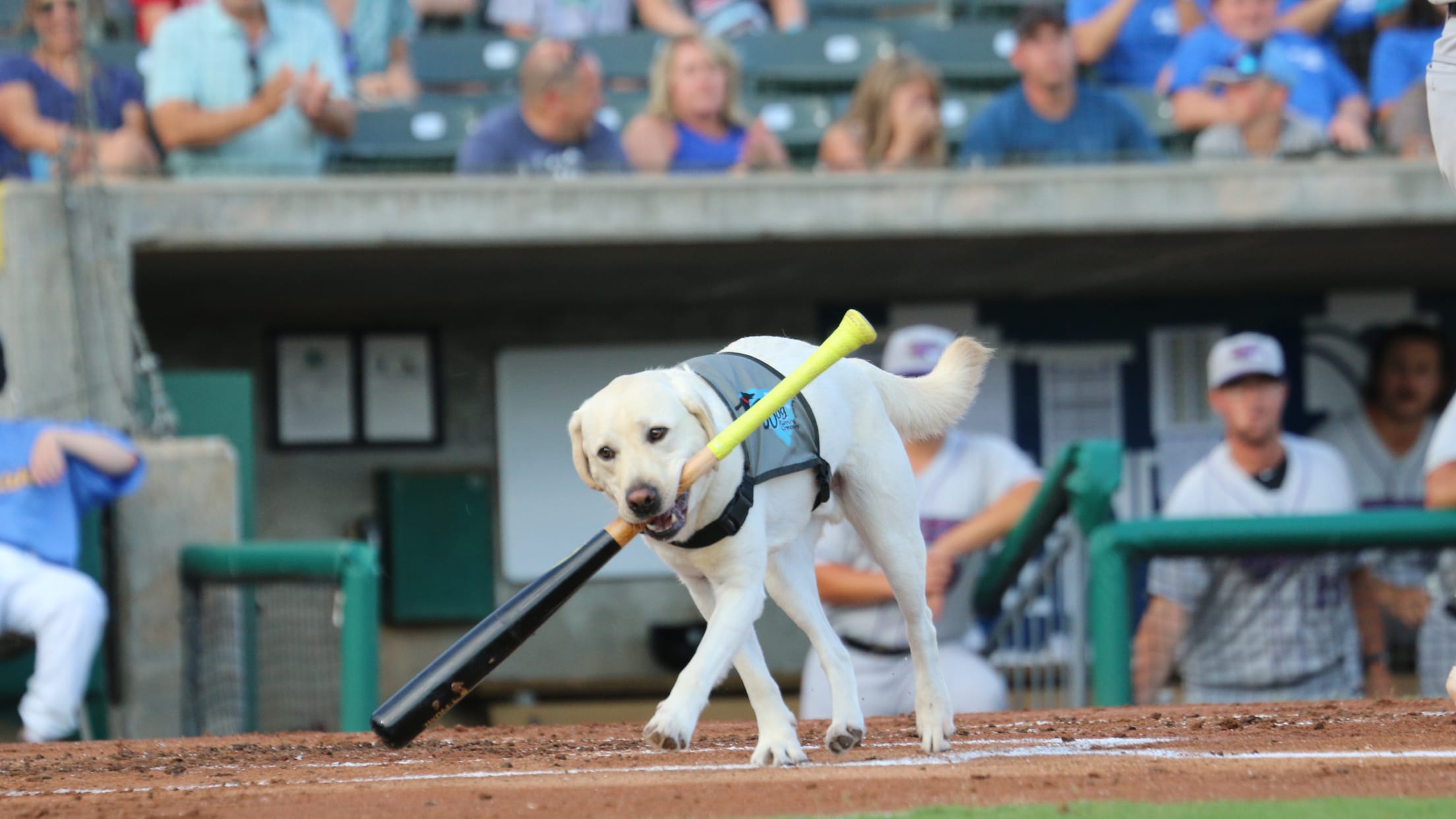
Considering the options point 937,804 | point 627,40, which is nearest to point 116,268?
point 627,40

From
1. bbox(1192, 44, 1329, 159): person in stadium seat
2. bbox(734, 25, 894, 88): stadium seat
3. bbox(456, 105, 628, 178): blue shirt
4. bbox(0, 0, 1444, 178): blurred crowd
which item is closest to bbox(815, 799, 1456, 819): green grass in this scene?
bbox(0, 0, 1444, 178): blurred crowd

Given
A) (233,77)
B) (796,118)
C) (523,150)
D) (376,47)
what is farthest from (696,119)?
(233,77)

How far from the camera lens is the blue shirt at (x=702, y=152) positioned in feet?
26.1

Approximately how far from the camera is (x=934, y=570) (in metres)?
5.44

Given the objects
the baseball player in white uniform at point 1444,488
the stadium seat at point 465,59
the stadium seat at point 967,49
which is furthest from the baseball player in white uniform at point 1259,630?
the stadium seat at point 465,59

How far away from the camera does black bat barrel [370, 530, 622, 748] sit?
11.3 ft

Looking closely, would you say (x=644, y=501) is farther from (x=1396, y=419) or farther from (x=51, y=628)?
(x=1396, y=419)

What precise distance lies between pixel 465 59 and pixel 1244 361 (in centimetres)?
492

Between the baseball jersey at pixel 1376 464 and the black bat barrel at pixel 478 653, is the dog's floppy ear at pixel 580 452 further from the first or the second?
the baseball jersey at pixel 1376 464

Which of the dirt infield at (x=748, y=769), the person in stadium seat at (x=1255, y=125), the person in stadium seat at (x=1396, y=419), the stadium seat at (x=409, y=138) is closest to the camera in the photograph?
the dirt infield at (x=748, y=769)

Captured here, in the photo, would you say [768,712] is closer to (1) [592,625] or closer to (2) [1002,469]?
(2) [1002,469]

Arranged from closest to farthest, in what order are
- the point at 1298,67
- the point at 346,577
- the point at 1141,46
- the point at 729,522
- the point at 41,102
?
1. the point at 729,522
2. the point at 346,577
3. the point at 41,102
4. the point at 1298,67
5. the point at 1141,46

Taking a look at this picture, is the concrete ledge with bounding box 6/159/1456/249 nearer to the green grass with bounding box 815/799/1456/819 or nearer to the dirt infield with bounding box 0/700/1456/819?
the dirt infield with bounding box 0/700/1456/819

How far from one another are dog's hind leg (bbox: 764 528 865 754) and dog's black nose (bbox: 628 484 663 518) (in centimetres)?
59
